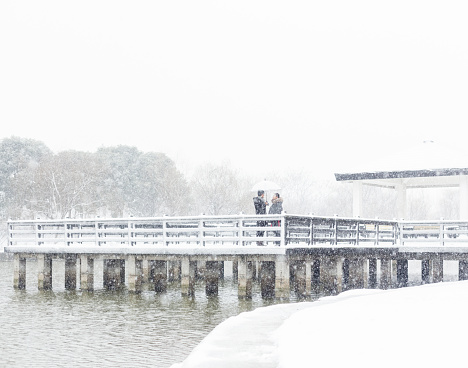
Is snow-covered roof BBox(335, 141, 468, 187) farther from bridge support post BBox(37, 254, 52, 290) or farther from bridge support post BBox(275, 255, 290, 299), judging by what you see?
bridge support post BBox(37, 254, 52, 290)

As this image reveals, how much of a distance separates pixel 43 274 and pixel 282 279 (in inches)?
447

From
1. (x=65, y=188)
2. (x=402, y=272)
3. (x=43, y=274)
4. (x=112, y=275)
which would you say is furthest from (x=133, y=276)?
(x=65, y=188)

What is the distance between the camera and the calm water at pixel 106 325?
15.4 m

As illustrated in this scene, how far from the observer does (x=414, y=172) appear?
33.0m

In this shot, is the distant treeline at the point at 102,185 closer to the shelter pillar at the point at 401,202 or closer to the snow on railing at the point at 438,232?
the shelter pillar at the point at 401,202

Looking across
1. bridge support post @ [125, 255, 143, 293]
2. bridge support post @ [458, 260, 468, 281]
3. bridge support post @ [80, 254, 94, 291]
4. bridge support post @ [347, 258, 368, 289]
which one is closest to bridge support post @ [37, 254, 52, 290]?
bridge support post @ [80, 254, 94, 291]

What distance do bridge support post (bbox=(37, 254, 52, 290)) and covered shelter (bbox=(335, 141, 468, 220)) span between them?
538 inches

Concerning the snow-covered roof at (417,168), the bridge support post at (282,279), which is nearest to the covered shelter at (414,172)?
the snow-covered roof at (417,168)

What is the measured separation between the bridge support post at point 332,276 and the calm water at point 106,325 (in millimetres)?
2537

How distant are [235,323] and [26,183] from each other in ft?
181

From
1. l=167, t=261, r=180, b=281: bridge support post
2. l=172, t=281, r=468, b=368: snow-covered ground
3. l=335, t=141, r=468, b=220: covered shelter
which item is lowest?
l=167, t=261, r=180, b=281: bridge support post

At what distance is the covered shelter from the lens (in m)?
32.3

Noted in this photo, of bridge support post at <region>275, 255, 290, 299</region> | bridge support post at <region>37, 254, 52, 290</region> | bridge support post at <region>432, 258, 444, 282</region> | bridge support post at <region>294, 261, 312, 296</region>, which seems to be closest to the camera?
bridge support post at <region>275, 255, 290, 299</region>

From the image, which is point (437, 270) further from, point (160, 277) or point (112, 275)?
point (112, 275)
